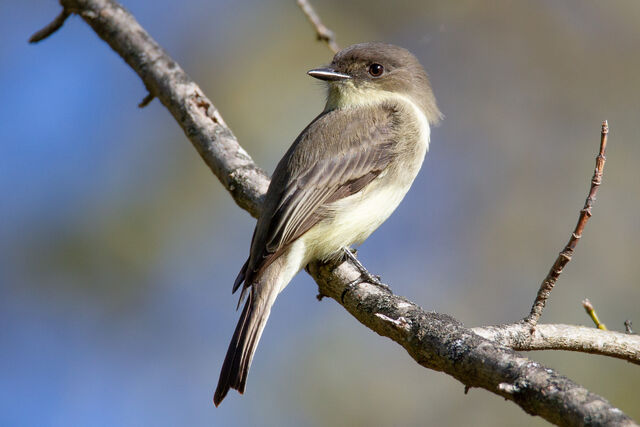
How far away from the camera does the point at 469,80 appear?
7594 millimetres

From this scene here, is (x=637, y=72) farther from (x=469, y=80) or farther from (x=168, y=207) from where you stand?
(x=168, y=207)

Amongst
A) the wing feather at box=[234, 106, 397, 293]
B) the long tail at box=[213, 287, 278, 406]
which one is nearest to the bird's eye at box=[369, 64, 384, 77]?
the wing feather at box=[234, 106, 397, 293]

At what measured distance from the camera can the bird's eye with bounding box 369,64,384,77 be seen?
5113 mm

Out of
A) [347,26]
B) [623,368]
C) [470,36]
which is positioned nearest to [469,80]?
[470,36]

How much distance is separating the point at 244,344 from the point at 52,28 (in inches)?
122

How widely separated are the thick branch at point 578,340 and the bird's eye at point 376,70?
249 cm

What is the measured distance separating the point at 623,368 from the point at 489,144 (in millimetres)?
2677

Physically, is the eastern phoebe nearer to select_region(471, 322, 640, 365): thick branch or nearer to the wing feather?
the wing feather

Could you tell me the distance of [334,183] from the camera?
4.39 meters

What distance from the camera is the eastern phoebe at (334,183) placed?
4035mm

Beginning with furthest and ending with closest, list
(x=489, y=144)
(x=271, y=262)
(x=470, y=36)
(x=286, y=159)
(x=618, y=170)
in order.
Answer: (x=470, y=36)
(x=489, y=144)
(x=618, y=170)
(x=286, y=159)
(x=271, y=262)

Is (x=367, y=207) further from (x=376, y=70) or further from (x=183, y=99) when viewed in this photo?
(x=183, y=99)

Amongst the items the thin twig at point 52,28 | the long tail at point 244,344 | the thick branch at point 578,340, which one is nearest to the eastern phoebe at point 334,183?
the long tail at point 244,344

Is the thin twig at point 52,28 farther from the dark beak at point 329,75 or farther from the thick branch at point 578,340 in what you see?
the thick branch at point 578,340
